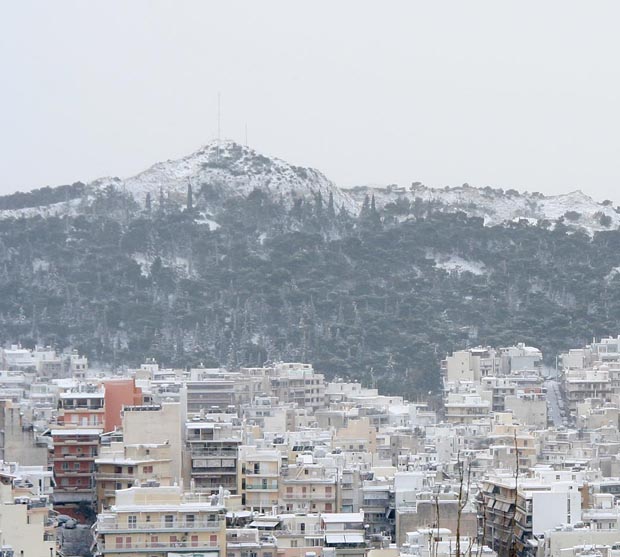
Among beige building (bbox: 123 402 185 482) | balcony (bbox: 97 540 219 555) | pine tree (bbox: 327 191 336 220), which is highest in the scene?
pine tree (bbox: 327 191 336 220)

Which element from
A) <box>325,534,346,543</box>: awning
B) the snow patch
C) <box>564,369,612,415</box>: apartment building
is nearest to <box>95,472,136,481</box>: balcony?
<box>325,534,346,543</box>: awning

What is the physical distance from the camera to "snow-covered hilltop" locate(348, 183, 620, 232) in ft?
413

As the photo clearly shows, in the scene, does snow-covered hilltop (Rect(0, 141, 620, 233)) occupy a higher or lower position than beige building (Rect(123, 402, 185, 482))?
higher

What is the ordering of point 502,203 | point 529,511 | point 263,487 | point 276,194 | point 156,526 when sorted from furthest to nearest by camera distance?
point 502,203
point 276,194
point 263,487
point 529,511
point 156,526

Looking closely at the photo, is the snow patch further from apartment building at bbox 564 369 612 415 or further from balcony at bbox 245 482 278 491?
balcony at bbox 245 482 278 491

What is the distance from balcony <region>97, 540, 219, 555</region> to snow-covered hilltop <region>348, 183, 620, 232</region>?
88.7 meters

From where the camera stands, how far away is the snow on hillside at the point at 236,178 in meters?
125

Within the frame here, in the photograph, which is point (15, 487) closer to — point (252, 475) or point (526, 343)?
point (252, 475)

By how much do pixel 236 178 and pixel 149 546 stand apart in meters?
92.6

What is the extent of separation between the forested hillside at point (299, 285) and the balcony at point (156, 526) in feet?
174

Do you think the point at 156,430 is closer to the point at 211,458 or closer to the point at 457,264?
the point at 211,458

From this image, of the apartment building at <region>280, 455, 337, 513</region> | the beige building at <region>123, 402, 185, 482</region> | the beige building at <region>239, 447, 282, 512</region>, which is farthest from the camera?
the beige building at <region>123, 402, 185, 482</region>

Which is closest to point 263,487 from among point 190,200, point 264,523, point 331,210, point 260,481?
point 260,481

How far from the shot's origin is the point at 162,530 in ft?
116
